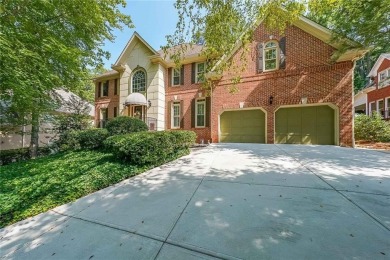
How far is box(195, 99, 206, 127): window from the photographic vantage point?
43.2 ft

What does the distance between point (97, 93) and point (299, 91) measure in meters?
16.6

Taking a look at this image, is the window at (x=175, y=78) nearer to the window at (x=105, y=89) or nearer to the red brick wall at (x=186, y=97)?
the red brick wall at (x=186, y=97)

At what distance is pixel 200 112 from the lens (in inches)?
524

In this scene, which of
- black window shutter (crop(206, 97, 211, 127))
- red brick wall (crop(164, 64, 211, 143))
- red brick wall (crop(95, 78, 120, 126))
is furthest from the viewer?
red brick wall (crop(95, 78, 120, 126))

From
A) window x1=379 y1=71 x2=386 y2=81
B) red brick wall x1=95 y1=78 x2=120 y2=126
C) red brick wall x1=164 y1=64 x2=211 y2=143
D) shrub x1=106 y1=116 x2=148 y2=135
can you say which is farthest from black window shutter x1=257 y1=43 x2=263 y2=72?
window x1=379 y1=71 x2=386 y2=81

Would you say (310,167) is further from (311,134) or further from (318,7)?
(311,134)

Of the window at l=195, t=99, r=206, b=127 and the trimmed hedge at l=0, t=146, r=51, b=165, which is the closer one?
the trimmed hedge at l=0, t=146, r=51, b=165

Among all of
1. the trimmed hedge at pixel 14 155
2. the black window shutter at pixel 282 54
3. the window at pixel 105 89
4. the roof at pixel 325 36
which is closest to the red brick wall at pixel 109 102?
the window at pixel 105 89

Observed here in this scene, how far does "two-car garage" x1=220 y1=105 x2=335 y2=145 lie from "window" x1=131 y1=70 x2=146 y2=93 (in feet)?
22.6

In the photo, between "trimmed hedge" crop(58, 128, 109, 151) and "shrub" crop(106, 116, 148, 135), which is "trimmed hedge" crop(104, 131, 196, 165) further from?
"trimmed hedge" crop(58, 128, 109, 151)

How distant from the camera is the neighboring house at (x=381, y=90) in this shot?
620 inches

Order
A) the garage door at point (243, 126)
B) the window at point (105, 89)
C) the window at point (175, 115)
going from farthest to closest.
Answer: the window at point (105, 89) → the window at point (175, 115) → the garage door at point (243, 126)

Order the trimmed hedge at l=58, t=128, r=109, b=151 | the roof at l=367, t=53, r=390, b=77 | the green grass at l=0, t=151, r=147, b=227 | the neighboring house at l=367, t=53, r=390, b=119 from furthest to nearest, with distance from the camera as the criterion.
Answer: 1. the roof at l=367, t=53, r=390, b=77
2. the neighboring house at l=367, t=53, r=390, b=119
3. the trimmed hedge at l=58, t=128, r=109, b=151
4. the green grass at l=0, t=151, r=147, b=227

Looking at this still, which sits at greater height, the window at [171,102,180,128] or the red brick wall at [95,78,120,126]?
the red brick wall at [95,78,120,126]
